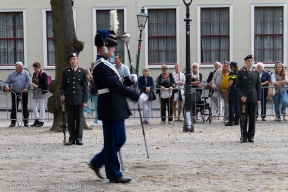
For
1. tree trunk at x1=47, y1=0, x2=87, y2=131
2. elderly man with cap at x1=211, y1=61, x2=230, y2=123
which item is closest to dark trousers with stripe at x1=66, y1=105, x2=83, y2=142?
tree trunk at x1=47, y1=0, x2=87, y2=131

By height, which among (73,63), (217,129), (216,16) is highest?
(216,16)

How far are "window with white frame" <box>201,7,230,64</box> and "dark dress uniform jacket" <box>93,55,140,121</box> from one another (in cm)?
2238

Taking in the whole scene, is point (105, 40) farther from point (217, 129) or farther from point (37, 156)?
point (217, 129)

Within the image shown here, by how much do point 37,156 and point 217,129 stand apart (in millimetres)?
6513

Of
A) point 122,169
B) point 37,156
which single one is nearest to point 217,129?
point 37,156

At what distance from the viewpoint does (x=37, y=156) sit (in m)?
12.6

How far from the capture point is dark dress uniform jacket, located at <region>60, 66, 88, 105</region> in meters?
14.3

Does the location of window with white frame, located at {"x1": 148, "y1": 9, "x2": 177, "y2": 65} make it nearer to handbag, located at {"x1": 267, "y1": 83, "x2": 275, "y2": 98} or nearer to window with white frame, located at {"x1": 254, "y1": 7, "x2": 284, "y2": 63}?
window with white frame, located at {"x1": 254, "y1": 7, "x2": 284, "y2": 63}

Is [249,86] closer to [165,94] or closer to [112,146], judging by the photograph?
[112,146]

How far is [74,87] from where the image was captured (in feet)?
47.3

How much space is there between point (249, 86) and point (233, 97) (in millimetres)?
4536


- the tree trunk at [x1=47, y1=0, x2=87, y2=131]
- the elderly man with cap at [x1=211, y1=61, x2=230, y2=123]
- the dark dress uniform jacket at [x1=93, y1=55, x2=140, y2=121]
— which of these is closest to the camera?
the dark dress uniform jacket at [x1=93, y1=55, x2=140, y2=121]

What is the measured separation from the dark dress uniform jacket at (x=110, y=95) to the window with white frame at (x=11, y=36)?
23.4 m

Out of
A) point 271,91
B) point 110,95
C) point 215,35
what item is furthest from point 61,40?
point 215,35
